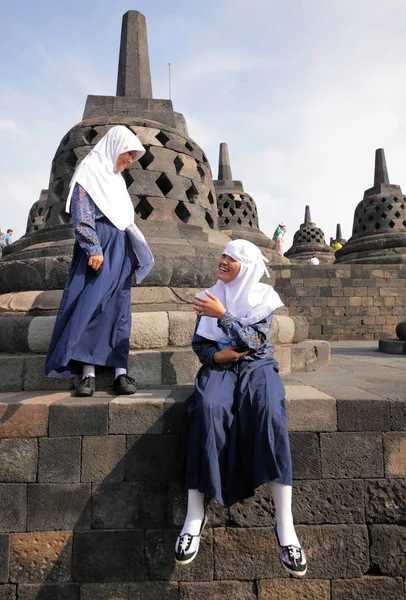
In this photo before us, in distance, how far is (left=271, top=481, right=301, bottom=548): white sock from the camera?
1919 millimetres

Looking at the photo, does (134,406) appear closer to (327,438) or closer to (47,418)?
(47,418)

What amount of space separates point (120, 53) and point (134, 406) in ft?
16.6

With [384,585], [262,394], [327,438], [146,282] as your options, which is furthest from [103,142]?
[384,585]

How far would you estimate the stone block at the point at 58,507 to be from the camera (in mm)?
2271

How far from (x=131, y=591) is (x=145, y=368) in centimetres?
134

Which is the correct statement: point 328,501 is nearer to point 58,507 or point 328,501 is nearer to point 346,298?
point 58,507

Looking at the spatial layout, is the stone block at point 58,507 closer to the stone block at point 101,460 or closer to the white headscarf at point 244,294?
the stone block at point 101,460

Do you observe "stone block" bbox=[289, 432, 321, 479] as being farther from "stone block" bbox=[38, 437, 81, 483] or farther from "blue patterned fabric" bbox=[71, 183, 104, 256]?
"blue patterned fabric" bbox=[71, 183, 104, 256]

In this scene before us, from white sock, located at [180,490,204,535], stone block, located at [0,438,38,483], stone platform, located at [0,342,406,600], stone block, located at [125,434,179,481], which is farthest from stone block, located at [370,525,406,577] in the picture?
stone block, located at [0,438,38,483]

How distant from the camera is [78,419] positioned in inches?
91.0

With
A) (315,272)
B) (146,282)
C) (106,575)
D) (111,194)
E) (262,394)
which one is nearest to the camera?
(262,394)

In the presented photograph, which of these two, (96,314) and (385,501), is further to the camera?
(96,314)

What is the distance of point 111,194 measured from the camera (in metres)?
2.82

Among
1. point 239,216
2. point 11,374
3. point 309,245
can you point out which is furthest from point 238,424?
point 309,245
